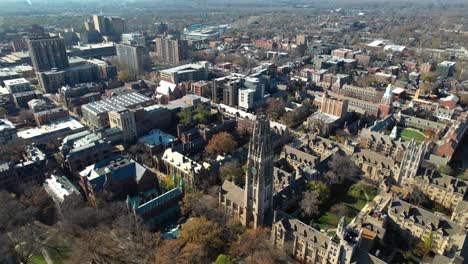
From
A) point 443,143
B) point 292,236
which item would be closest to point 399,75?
point 443,143

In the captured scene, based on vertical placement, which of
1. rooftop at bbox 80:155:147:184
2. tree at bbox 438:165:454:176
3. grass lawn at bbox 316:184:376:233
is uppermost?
rooftop at bbox 80:155:147:184

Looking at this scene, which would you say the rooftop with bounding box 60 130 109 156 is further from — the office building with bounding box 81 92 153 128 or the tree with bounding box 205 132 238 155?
the tree with bounding box 205 132 238 155

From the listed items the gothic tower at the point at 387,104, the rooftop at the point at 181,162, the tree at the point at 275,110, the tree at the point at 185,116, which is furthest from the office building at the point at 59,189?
the gothic tower at the point at 387,104

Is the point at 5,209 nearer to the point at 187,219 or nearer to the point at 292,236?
the point at 187,219

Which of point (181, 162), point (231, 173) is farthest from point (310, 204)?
point (181, 162)

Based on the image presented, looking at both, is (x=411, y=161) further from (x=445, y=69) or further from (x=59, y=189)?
(x=445, y=69)

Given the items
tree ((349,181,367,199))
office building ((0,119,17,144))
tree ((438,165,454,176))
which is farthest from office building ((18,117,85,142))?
tree ((438,165,454,176))
